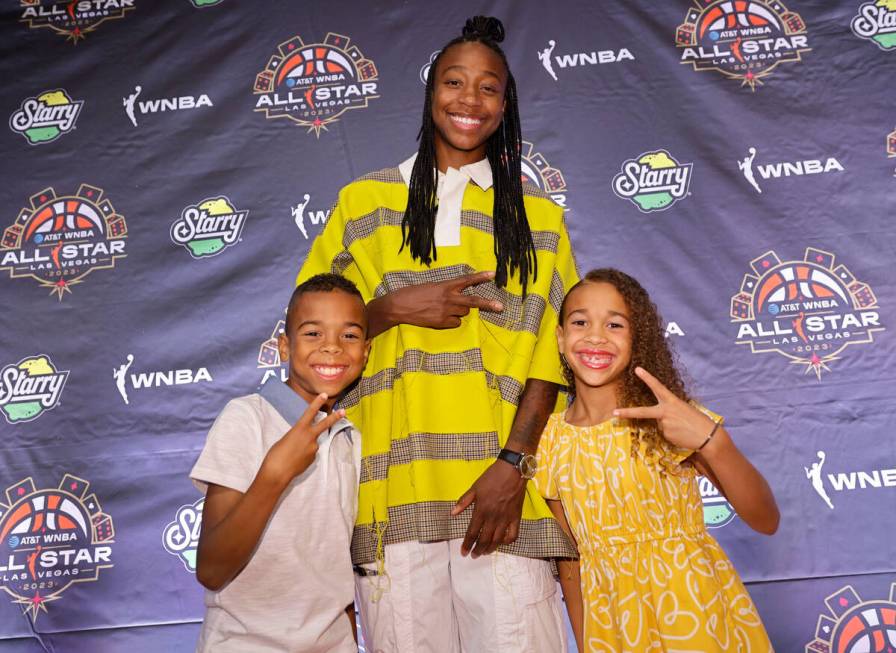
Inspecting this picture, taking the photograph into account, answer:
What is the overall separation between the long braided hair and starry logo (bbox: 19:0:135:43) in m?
1.82

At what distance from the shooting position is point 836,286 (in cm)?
293

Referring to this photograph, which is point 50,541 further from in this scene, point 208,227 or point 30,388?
point 208,227

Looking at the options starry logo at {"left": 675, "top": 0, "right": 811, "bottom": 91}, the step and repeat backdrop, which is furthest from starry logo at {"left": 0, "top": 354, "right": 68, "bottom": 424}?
starry logo at {"left": 675, "top": 0, "right": 811, "bottom": 91}

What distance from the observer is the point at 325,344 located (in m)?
1.79

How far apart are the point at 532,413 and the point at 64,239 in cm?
213

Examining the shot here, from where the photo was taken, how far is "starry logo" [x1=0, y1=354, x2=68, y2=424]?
9.84 ft

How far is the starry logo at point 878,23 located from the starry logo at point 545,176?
1242 mm

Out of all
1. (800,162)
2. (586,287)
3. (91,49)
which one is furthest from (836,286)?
(91,49)

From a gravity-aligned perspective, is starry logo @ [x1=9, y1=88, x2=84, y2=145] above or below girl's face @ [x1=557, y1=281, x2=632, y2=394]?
above

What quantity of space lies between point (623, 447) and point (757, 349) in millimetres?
1308

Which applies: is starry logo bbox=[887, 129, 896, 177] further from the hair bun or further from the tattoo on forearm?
the tattoo on forearm

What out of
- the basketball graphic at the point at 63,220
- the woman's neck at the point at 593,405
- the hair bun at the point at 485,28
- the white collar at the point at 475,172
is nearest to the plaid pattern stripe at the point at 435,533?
the woman's neck at the point at 593,405

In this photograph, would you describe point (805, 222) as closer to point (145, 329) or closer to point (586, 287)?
point (586, 287)

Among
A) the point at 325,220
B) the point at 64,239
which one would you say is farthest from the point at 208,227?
the point at 64,239
